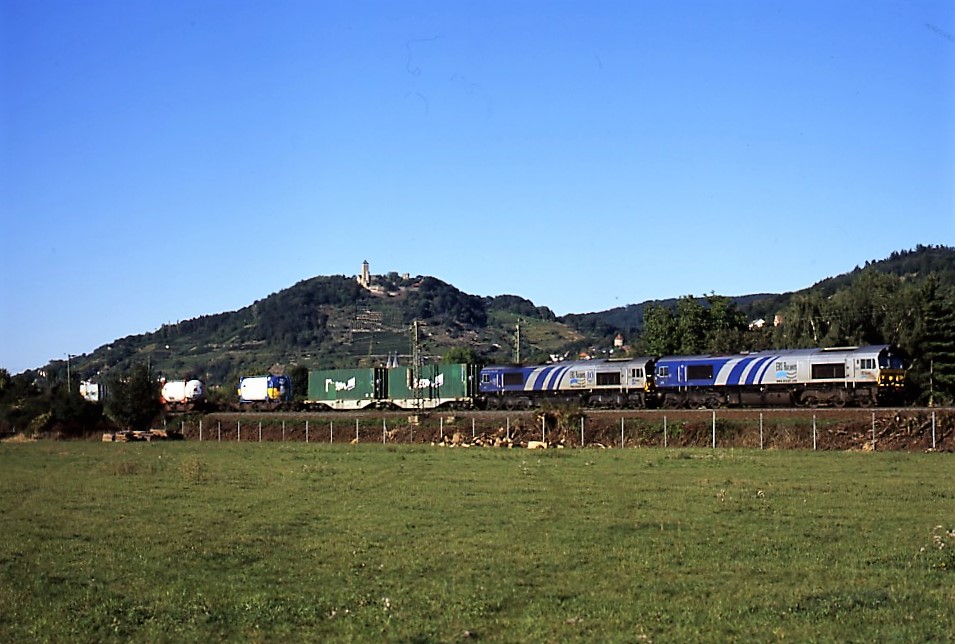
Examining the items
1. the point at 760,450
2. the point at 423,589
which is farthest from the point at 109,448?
the point at 423,589

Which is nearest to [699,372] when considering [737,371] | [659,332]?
[737,371]

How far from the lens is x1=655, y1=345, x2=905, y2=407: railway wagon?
204ft

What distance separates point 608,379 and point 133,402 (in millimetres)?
38051

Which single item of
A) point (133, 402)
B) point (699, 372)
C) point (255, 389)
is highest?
point (699, 372)

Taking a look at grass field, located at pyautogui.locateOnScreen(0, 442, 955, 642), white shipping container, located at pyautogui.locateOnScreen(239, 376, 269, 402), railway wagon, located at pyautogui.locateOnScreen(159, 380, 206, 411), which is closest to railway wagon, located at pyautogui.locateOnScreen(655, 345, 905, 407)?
grass field, located at pyautogui.locateOnScreen(0, 442, 955, 642)

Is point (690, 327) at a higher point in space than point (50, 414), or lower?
higher

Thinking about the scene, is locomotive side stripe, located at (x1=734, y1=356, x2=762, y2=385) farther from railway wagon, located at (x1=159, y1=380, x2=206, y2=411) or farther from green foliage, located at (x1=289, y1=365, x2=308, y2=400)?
green foliage, located at (x1=289, y1=365, x2=308, y2=400)

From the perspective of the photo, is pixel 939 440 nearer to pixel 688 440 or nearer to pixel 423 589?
pixel 688 440

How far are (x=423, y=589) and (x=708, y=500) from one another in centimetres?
1230

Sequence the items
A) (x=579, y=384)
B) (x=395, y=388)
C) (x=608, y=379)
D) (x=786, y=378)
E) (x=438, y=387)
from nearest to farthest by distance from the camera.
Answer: (x=786, y=378), (x=608, y=379), (x=579, y=384), (x=438, y=387), (x=395, y=388)

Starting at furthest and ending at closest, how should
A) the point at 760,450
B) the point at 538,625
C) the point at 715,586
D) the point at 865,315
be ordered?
the point at 865,315
the point at 760,450
the point at 715,586
the point at 538,625

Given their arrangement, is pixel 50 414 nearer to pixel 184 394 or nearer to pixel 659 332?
pixel 184 394

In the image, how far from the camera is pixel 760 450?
44781 millimetres

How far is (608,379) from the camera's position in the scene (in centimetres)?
7456
